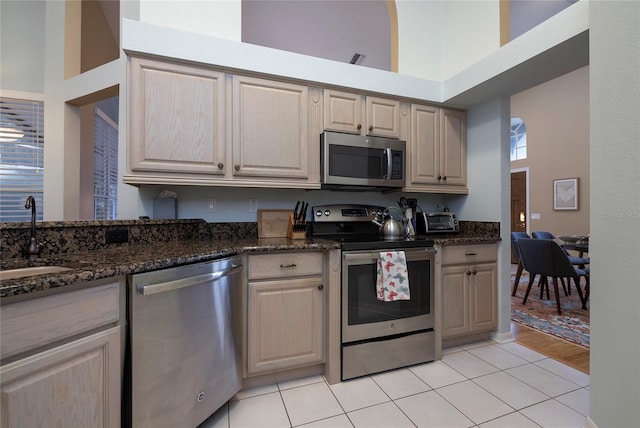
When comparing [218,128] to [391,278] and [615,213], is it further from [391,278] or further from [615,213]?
[615,213]

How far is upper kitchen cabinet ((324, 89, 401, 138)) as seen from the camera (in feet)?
7.34

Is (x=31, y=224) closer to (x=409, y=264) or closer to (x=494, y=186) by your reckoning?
(x=409, y=264)

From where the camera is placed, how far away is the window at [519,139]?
6.09 meters

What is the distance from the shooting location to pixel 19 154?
114 inches

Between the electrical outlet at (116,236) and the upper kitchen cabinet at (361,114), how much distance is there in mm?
1560

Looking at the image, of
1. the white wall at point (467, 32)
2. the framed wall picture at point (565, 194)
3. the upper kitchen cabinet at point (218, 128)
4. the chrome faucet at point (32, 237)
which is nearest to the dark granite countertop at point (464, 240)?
the upper kitchen cabinet at point (218, 128)

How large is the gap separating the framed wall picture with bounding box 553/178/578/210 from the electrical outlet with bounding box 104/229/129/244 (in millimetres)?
6680

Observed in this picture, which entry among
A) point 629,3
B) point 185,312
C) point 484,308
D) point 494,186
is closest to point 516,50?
point 629,3

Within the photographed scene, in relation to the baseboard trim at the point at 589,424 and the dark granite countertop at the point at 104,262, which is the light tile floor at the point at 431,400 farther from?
the dark granite countertop at the point at 104,262

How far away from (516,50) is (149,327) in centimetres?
269

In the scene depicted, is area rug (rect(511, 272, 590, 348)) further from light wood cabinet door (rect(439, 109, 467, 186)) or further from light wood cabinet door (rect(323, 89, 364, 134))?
light wood cabinet door (rect(323, 89, 364, 134))

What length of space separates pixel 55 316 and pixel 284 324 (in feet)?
3.78

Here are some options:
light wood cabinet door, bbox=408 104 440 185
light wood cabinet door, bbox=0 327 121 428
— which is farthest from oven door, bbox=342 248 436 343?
light wood cabinet door, bbox=0 327 121 428

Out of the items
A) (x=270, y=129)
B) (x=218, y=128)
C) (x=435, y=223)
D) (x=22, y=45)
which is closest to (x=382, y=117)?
(x=270, y=129)
